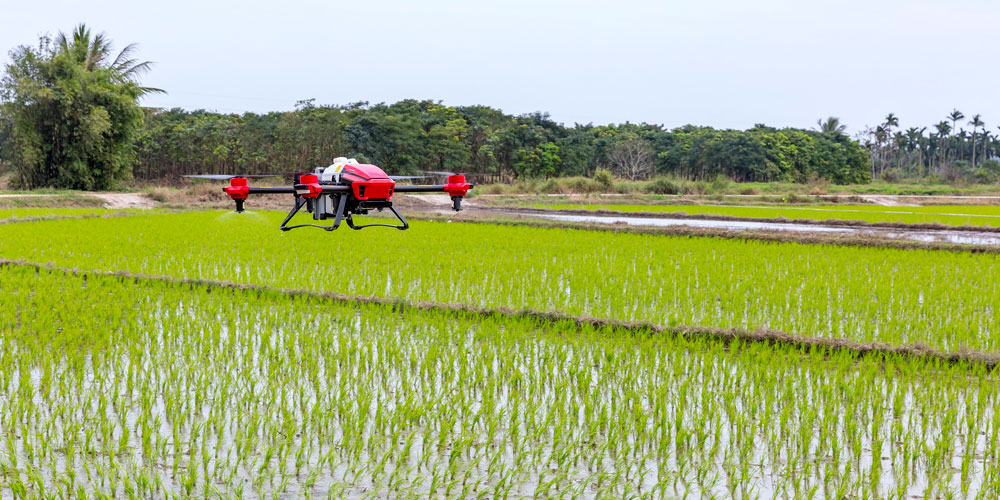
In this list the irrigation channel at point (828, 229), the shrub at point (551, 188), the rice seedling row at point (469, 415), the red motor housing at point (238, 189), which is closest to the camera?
the rice seedling row at point (469, 415)

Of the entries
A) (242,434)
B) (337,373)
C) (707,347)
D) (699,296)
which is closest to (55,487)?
(242,434)

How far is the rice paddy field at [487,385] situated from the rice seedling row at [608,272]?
6 cm

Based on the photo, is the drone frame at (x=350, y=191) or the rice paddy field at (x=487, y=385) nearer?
the rice paddy field at (x=487, y=385)

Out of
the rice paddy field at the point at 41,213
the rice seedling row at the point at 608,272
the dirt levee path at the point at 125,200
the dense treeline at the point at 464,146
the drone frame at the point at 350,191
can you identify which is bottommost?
the rice seedling row at the point at 608,272

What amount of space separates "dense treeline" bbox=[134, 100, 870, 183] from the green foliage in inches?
176

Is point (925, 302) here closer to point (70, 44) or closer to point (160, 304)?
point (160, 304)

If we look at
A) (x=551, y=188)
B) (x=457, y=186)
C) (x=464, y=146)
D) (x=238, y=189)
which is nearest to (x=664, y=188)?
(x=551, y=188)

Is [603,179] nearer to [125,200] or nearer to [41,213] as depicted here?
[125,200]

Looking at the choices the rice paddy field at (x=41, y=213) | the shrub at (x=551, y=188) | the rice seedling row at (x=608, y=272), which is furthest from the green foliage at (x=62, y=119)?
the shrub at (x=551, y=188)

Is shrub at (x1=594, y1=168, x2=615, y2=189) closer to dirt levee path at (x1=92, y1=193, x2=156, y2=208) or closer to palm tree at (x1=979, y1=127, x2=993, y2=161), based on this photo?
dirt levee path at (x1=92, y1=193, x2=156, y2=208)

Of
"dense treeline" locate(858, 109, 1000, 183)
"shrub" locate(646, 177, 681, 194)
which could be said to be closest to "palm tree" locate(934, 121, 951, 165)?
"dense treeline" locate(858, 109, 1000, 183)

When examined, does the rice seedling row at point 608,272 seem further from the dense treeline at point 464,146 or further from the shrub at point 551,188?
the shrub at point 551,188

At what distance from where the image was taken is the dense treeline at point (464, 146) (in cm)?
2294

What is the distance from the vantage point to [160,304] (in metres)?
6.52
